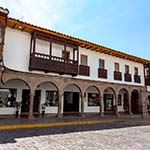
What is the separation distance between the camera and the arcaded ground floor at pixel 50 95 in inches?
564

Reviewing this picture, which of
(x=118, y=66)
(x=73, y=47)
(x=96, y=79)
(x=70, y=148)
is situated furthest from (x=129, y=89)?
(x=70, y=148)

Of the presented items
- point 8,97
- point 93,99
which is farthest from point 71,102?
point 8,97

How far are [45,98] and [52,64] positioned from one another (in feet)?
14.1

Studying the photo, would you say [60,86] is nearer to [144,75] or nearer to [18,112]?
[18,112]

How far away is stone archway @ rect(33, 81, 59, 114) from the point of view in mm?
17375

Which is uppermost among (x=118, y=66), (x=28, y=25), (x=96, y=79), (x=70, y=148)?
(x=28, y=25)

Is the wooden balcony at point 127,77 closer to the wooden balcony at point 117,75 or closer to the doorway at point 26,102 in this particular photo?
the wooden balcony at point 117,75

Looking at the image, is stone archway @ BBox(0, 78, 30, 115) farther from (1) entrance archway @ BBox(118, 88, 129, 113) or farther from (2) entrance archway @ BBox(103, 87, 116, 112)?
(1) entrance archway @ BBox(118, 88, 129, 113)

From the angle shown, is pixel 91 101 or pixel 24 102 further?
pixel 91 101

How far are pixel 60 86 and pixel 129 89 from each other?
960 cm

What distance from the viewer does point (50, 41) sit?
592 inches

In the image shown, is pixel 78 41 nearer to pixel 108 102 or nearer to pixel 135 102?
pixel 108 102

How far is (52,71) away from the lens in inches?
584

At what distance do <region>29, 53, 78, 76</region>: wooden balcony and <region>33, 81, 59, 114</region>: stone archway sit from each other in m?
2.54
